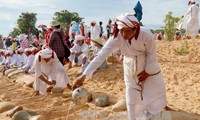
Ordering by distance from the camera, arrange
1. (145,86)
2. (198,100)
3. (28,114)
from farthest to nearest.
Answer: (198,100) → (28,114) → (145,86)

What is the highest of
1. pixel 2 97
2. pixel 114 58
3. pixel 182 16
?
pixel 182 16

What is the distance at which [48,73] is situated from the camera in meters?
7.52

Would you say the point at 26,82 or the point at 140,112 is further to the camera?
the point at 26,82

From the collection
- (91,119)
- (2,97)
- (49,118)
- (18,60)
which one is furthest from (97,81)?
(18,60)

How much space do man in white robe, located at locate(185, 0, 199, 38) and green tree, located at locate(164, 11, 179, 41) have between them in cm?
120

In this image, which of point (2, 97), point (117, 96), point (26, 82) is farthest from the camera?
point (26, 82)

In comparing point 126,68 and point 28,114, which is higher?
point 126,68

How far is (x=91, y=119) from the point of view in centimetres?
518

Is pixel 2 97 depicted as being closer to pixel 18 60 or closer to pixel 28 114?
pixel 28 114

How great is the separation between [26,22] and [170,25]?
25.6 m

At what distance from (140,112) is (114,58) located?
6251mm

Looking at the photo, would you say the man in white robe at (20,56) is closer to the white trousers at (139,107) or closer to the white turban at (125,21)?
the white trousers at (139,107)

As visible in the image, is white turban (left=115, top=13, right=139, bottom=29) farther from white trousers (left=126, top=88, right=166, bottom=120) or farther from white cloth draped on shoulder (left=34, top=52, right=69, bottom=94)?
white cloth draped on shoulder (left=34, top=52, right=69, bottom=94)

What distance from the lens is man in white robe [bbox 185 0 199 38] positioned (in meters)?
→ 13.0
